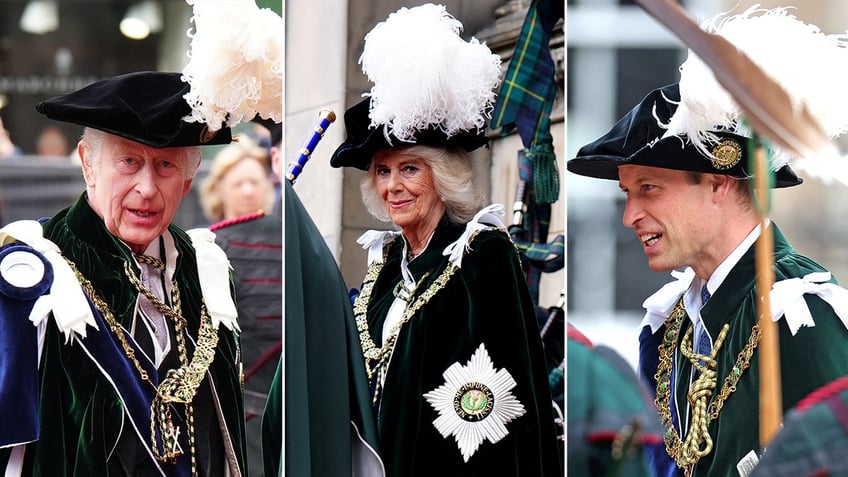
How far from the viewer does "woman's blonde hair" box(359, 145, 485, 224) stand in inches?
214

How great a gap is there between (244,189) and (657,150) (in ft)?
5.46

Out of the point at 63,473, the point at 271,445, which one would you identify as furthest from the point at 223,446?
the point at 63,473

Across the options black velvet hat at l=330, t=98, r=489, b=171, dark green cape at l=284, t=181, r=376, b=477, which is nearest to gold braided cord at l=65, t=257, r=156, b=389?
dark green cape at l=284, t=181, r=376, b=477

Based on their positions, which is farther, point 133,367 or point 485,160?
point 485,160

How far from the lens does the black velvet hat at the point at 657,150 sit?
5.27 meters

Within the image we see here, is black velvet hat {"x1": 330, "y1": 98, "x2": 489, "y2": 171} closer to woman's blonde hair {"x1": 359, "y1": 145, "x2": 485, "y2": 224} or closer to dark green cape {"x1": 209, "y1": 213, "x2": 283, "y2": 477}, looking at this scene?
woman's blonde hair {"x1": 359, "y1": 145, "x2": 485, "y2": 224}

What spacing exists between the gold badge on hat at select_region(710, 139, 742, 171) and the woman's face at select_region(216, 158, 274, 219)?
5.87 feet

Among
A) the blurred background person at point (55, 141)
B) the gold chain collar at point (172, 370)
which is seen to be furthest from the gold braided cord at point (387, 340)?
the blurred background person at point (55, 141)

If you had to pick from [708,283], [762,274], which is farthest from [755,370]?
[762,274]

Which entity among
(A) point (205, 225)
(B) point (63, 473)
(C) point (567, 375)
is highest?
(A) point (205, 225)

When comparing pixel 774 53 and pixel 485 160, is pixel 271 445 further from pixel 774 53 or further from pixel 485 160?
pixel 774 53

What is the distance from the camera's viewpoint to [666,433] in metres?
5.23

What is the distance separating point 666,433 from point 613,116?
1.28 meters

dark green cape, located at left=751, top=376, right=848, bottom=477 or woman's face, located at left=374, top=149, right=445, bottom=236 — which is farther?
woman's face, located at left=374, top=149, right=445, bottom=236
